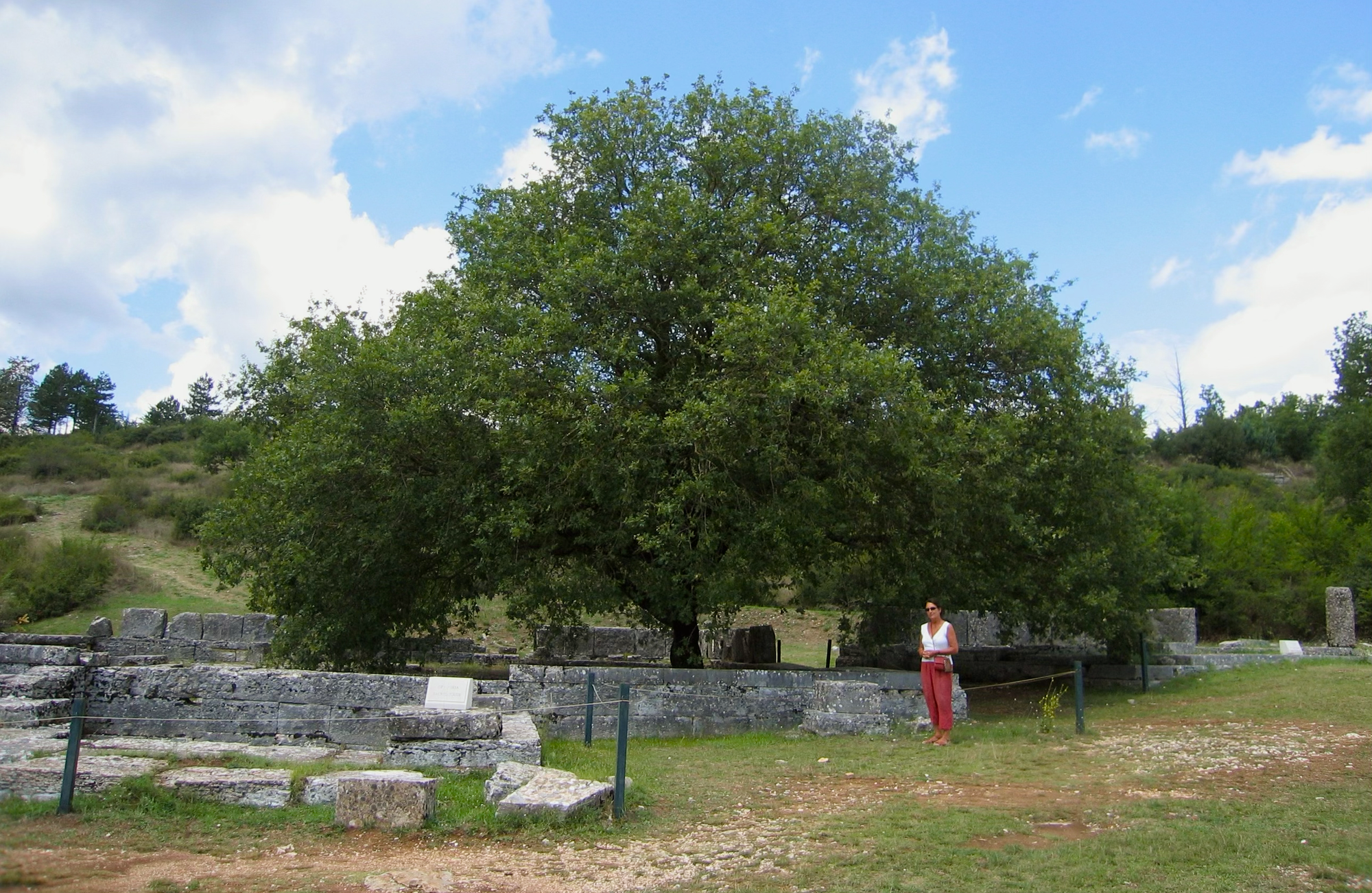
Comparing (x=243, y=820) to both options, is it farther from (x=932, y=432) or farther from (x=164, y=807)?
(x=932, y=432)

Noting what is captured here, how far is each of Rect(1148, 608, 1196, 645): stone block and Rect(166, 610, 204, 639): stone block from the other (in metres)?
23.7

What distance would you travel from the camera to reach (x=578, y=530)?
14352mm

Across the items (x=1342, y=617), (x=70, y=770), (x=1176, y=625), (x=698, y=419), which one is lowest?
(x=70, y=770)

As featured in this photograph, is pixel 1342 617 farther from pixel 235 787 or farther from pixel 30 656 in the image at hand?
pixel 30 656

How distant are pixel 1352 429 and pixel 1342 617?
54.3 feet

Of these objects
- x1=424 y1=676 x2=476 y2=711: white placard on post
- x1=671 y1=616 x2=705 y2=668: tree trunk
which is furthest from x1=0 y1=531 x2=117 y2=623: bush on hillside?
x1=424 y1=676 x2=476 y2=711: white placard on post

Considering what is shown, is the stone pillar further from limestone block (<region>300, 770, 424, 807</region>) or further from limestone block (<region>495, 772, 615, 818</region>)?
limestone block (<region>300, 770, 424, 807</region>)

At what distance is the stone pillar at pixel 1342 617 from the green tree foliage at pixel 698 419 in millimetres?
11863

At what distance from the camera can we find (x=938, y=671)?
448 inches

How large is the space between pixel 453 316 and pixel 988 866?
11.1 m

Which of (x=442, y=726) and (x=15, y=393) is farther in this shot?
(x=15, y=393)

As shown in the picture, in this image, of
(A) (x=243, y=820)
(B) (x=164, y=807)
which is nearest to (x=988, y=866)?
(A) (x=243, y=820)

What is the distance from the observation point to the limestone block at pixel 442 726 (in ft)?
28.9

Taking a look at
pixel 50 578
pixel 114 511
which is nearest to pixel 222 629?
pixel 50 578
